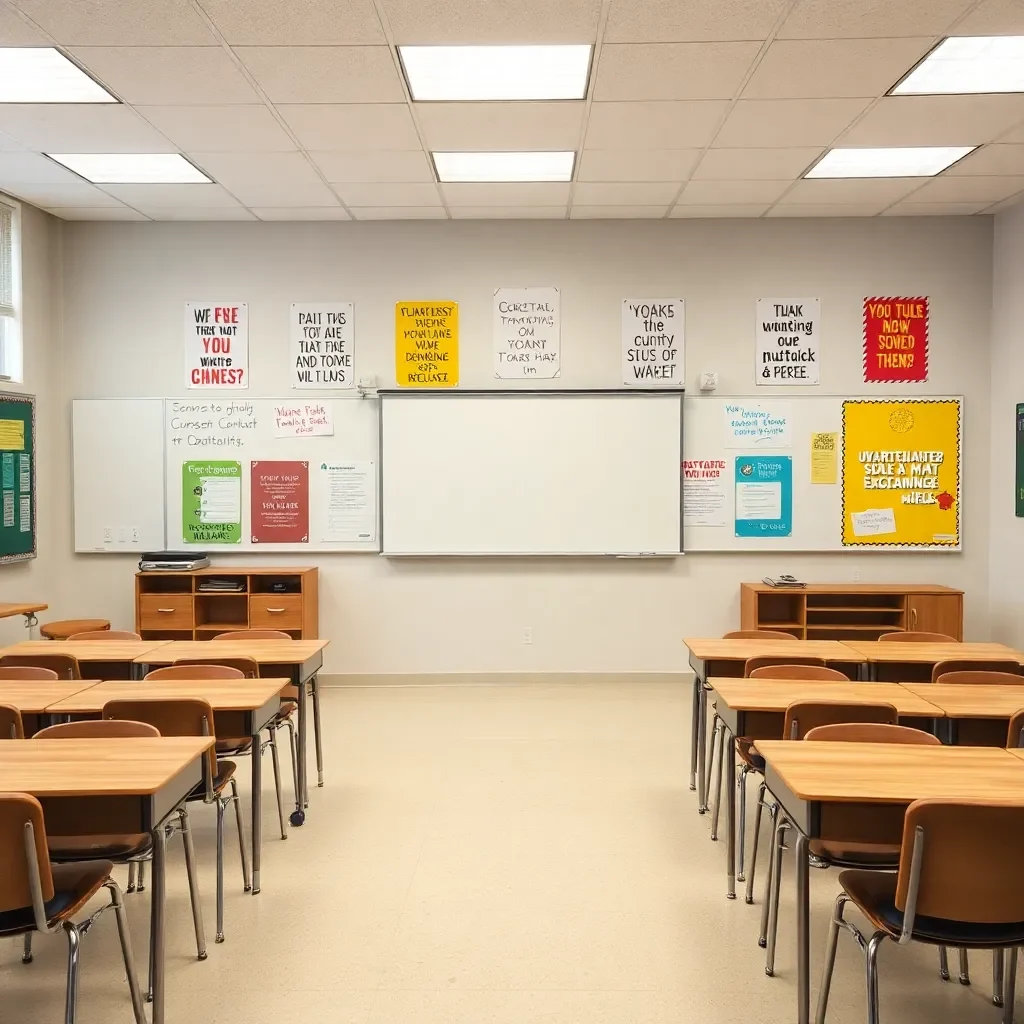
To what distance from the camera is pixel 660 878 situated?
11.4 feet

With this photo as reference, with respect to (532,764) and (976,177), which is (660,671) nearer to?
(532,764)

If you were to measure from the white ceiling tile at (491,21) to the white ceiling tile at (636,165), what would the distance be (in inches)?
56.4

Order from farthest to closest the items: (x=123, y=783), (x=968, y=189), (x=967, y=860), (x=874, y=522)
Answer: (x=874, y=522) < (x=968, y=189) < (x=123, y=783) < (x=967, y=860)

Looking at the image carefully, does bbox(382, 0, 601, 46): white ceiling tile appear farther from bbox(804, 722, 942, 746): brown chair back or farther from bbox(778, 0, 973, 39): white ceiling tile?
bbox(804, 722, 942, 746): brown chair back

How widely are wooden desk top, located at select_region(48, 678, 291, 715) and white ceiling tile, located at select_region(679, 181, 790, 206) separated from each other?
14.1 ft

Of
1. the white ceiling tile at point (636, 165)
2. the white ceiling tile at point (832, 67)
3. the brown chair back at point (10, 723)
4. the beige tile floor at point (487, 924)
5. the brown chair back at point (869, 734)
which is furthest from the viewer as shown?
the white ceiling tile at point (636, 165)

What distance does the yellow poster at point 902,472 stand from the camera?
663 centimetres

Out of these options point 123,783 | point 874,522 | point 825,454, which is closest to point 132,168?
point 123,783

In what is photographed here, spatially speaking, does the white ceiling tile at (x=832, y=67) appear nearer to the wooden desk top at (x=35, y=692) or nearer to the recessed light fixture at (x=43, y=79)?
the recessed light fixture at (x=43, y=79)

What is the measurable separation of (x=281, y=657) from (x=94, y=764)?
1668mm

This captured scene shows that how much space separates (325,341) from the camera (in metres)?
6.71

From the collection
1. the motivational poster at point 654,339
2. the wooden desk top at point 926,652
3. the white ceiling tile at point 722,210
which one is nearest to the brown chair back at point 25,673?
the wooden desk top at point 926,652

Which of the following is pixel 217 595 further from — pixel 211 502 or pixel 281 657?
pixel 281 657

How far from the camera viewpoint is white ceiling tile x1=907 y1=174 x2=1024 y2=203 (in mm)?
5695
